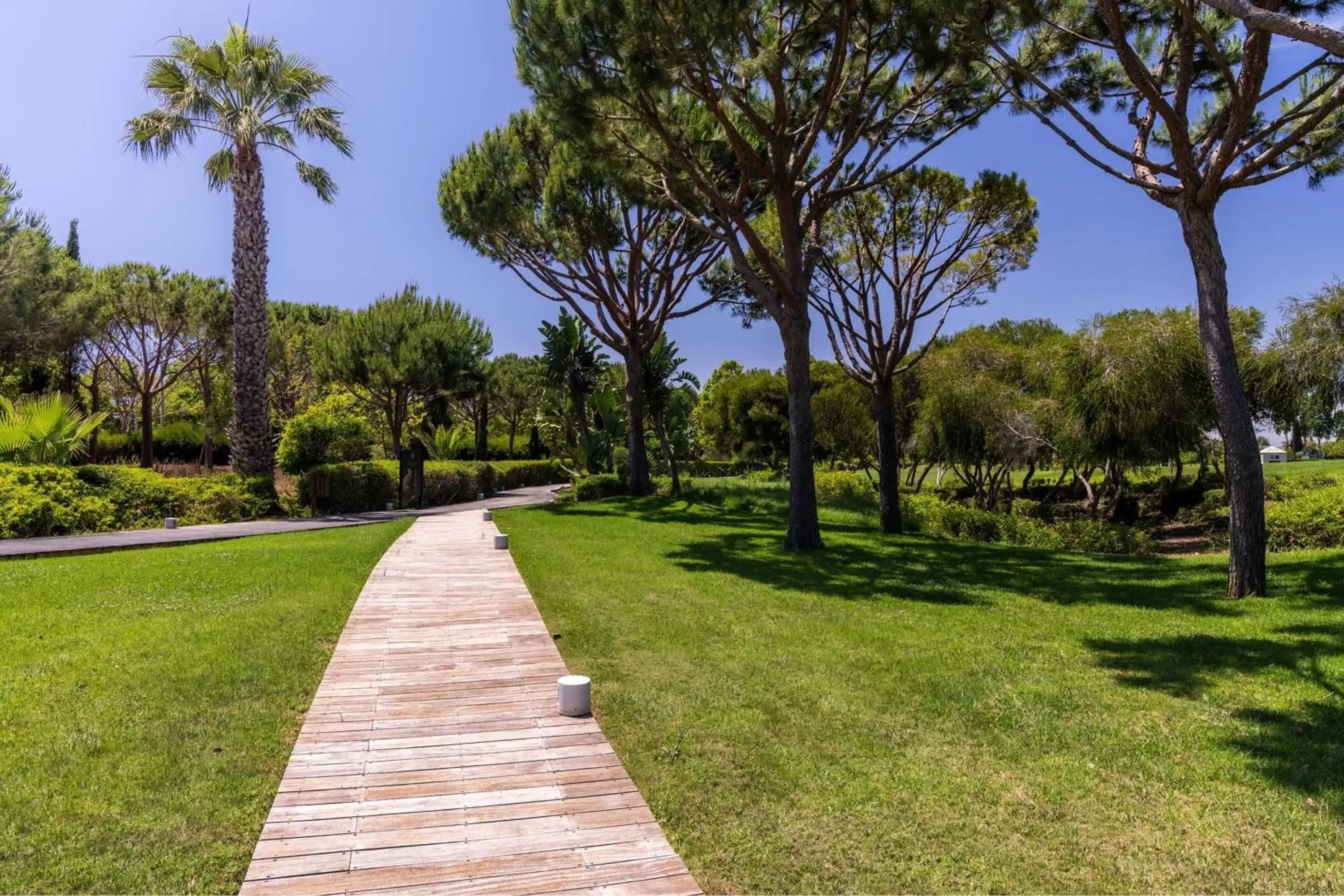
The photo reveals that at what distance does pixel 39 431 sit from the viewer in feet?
53.5

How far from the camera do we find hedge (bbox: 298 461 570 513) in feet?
67.4

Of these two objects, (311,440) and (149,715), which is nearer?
(149,715)

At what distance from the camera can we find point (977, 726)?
197 inches

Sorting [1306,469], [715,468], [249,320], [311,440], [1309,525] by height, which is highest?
[249,320]

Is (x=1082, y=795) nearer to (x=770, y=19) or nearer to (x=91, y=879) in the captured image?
(x=91, y=879)

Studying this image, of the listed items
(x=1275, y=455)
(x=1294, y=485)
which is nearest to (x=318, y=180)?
(x=1294, y=485)

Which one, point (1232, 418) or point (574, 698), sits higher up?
point (1232, 418)

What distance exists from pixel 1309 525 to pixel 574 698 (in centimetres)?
1439

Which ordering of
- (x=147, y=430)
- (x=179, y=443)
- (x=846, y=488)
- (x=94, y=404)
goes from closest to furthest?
(x=846, y=488)
(x=147, y=430)
(x=94, y=404)
(x=179, y=443)

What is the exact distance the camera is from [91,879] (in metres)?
3.11

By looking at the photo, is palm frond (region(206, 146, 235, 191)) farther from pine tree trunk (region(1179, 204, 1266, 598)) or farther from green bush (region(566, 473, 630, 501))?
pine tree trunk (region(1179, 204, 1266, 598))

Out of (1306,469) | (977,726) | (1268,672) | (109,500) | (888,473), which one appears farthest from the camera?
(1306,469)

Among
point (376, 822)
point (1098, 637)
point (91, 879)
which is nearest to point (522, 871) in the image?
point (376, 822)

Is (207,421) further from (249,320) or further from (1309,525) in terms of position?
(1309,525)
